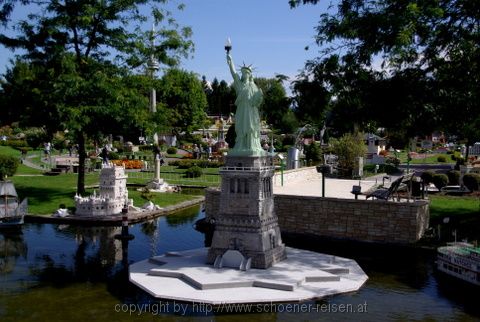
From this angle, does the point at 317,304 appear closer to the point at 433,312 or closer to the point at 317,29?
the point at 433,312

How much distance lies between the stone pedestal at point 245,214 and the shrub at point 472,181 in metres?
18.7

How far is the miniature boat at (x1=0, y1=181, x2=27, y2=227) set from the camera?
25.8m

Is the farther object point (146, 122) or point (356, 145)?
point (356, 145)

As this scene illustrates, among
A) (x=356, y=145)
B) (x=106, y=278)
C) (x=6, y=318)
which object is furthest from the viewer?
(x=356, y=145)

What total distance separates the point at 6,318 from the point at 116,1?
69.6ft

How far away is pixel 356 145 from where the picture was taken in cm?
4441

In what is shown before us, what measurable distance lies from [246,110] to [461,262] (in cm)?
908

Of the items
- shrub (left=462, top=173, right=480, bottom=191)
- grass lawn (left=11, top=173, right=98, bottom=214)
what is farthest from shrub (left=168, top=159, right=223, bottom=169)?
shrub (left=462, top=173, right=480, bottom=191)

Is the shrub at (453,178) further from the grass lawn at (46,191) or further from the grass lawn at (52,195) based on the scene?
the grass lawn at (46,191)

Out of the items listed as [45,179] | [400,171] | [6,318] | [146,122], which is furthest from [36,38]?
[400,171]

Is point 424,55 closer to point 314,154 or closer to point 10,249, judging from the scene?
point 10,249

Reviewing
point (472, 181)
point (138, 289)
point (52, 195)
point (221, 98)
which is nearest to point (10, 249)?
point (138, 289)

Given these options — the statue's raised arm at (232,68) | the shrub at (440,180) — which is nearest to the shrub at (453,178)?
the shrub at (440,180)

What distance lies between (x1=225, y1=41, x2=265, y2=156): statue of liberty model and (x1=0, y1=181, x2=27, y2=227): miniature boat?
13553mm
